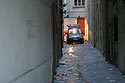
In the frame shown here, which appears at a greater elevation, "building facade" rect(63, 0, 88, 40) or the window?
the window

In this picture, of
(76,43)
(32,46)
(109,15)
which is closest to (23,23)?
(32,46)

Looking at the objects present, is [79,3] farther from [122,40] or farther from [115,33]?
[122,40]

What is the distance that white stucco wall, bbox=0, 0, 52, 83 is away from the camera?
5676 mm

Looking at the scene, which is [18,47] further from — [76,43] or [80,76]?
[76,43]

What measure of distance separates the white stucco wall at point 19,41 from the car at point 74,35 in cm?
3685

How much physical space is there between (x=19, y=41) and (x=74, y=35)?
40.5 metres

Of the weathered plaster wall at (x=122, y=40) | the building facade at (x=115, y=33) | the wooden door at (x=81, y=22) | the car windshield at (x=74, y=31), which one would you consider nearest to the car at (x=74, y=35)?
the car windshield at (x=74, y=31)

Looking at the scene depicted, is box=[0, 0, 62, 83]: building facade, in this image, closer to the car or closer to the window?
the car

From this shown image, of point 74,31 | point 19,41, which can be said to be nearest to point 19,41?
point 19,41

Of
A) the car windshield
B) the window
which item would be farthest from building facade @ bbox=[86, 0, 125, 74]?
the window

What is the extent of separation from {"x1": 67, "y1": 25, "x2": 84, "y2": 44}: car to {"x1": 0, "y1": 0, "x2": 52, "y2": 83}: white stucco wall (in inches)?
1451

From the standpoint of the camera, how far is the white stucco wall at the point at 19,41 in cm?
568

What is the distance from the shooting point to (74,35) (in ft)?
155

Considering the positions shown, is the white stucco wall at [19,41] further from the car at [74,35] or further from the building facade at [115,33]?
the car at [74,35]
